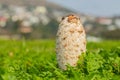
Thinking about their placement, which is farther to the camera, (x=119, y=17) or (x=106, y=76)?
(x=119, y=17)

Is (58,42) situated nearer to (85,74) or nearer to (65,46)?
(65,46)

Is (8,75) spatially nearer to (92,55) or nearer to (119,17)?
(92,55)

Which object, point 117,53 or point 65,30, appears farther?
point 117,53

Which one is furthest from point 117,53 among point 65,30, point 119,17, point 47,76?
point 119,17

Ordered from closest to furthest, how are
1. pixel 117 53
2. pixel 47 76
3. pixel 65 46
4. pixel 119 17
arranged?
pixel 47 76 < pixel 65 46 < pixel 117 53 < pixel 119 17

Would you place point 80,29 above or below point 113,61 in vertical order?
above

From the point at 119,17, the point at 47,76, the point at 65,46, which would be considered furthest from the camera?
the point at 119,17

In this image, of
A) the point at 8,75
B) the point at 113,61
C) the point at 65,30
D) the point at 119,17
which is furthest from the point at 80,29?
the point at 119,17

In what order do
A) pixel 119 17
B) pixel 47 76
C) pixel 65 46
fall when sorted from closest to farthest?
pixel 47 76, pixel 65 46, pixel 119 17

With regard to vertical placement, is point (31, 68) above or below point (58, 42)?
below
